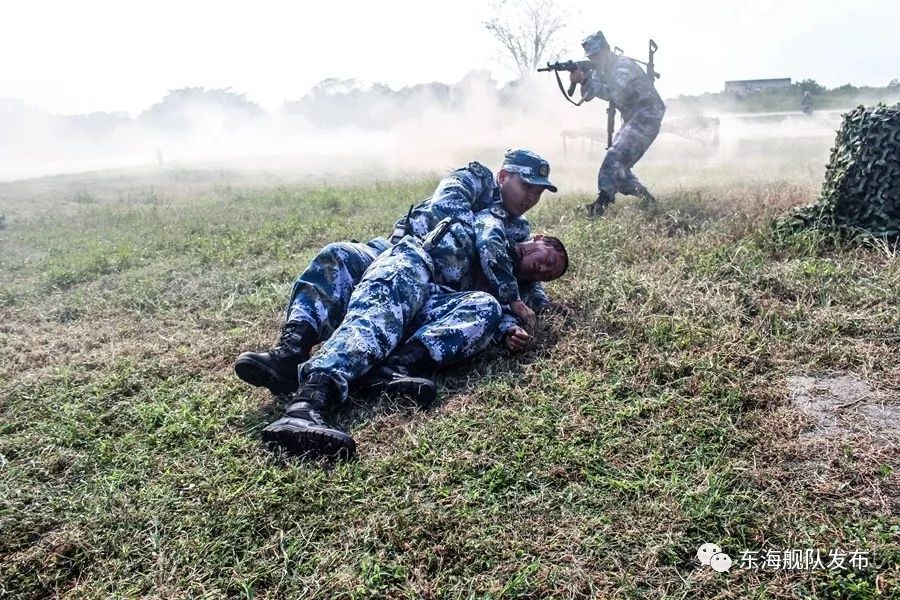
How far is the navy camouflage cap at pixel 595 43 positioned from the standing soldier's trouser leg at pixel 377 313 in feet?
16.5

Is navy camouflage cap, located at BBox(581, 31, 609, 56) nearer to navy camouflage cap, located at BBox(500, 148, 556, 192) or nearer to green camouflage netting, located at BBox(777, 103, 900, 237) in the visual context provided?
green camouflage netting, located at BBox(777, 103, 900, 237)

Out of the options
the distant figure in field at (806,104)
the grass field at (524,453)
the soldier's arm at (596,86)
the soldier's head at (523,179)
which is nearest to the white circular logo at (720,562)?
the grass field at (524,453)

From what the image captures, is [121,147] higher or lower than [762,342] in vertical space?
higher

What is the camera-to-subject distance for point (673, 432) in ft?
8.24

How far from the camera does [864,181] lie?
4.41 metres

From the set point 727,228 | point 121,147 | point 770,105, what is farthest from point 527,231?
point 121,147

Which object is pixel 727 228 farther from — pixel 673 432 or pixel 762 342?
pixel 673 432

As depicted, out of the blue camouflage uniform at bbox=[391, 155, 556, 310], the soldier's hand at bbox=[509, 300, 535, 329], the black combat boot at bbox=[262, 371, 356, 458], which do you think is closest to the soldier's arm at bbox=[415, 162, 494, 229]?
the blue camouflage uniform at bbox=[391, 155, 556, 310]

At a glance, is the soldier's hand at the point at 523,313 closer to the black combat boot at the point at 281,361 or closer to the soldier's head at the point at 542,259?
the soldier's head at the point at 542,259

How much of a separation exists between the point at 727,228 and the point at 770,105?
24.7 m

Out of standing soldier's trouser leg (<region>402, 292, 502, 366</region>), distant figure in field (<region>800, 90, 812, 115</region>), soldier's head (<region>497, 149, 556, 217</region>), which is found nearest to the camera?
standing soldier's trouser leg (<region>402, 292, 502, 366</region>)

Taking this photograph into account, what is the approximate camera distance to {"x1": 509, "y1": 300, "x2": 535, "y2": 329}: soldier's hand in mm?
3520

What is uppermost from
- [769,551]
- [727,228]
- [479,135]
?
[479,135]

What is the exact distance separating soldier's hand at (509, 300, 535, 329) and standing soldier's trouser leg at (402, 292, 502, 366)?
240 mm
